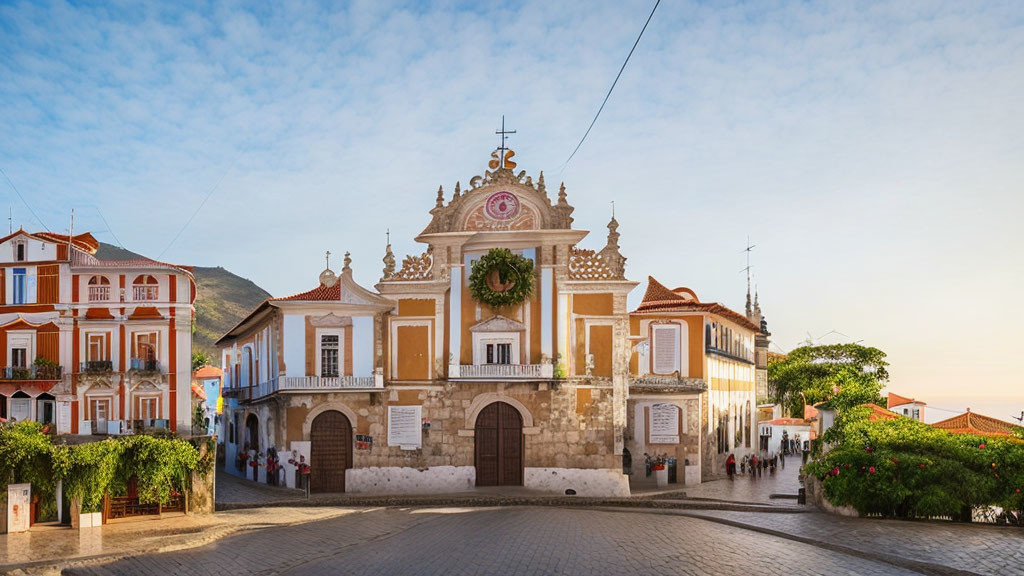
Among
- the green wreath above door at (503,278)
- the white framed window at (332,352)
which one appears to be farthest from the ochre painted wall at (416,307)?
the white framed window at (332,352)

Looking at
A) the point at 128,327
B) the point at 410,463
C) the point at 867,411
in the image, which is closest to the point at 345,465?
the point at 410,463

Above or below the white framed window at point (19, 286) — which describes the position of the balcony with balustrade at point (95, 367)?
below

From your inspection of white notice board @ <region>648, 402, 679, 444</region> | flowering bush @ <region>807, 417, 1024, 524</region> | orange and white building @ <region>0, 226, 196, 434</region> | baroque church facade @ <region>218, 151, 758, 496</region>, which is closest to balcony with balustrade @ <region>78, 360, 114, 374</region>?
orange and white building @ <region>0, 226, 196, 434</region>

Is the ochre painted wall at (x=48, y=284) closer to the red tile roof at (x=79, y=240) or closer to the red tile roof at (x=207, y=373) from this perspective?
the red tile roof at (x=79, y=240)

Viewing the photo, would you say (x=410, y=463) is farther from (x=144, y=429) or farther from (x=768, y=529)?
(x=768, y=529)

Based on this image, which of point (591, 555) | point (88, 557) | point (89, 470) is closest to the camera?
point (591, 555)

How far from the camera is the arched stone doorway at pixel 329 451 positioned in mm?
37594

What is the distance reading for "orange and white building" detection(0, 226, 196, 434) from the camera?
35.1 meters

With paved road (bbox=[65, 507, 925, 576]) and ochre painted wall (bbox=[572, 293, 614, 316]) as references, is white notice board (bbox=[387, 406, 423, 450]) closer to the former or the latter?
ochre painted wall (bbox=[572, 293, 614, 316])

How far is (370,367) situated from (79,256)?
1246 centimetres

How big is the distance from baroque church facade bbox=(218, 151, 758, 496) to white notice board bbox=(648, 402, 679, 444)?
5894 mm

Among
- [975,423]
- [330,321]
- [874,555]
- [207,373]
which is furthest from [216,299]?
[874,555]

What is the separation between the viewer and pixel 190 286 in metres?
36.7

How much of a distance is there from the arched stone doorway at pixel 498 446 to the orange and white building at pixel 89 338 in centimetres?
1220
